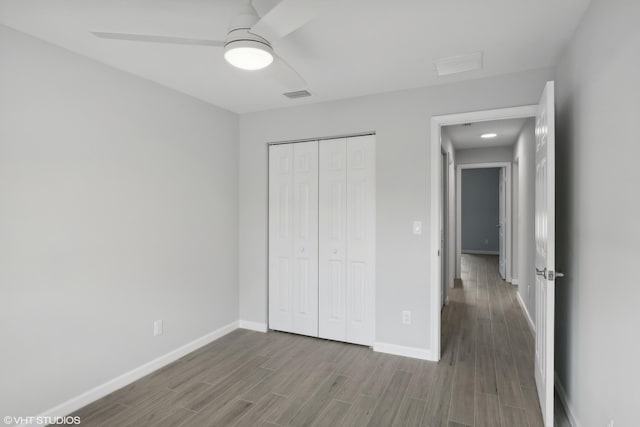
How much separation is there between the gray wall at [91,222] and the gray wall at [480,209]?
27.6 ft

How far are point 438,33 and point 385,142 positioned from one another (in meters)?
1.17

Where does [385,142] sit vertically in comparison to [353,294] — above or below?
above

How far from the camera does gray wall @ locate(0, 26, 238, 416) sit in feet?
6.63

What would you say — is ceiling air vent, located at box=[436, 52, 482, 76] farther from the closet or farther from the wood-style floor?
the wood-style floor

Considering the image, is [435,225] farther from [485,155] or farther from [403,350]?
[485,155]

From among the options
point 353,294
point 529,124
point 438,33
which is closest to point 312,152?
point 353,294

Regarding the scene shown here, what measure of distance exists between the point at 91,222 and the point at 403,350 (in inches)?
109

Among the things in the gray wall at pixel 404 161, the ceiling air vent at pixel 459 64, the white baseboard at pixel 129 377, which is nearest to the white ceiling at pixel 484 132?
the gray wall at pixel 404 161

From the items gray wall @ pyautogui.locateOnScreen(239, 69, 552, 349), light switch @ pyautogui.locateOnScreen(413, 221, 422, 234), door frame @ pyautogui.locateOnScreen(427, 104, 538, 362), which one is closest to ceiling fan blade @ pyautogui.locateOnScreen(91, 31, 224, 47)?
gray wall @ pyautogui.locateOnScreen(239, 69, 552, 349)

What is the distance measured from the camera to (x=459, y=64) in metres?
2.56

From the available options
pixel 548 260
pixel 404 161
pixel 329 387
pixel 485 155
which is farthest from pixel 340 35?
pixel 485 155

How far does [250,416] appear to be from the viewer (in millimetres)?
2234

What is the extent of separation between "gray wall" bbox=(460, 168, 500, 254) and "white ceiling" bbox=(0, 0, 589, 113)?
770 centimetres

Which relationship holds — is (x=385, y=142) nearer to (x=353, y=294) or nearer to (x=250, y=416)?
(x=353, y=294)
